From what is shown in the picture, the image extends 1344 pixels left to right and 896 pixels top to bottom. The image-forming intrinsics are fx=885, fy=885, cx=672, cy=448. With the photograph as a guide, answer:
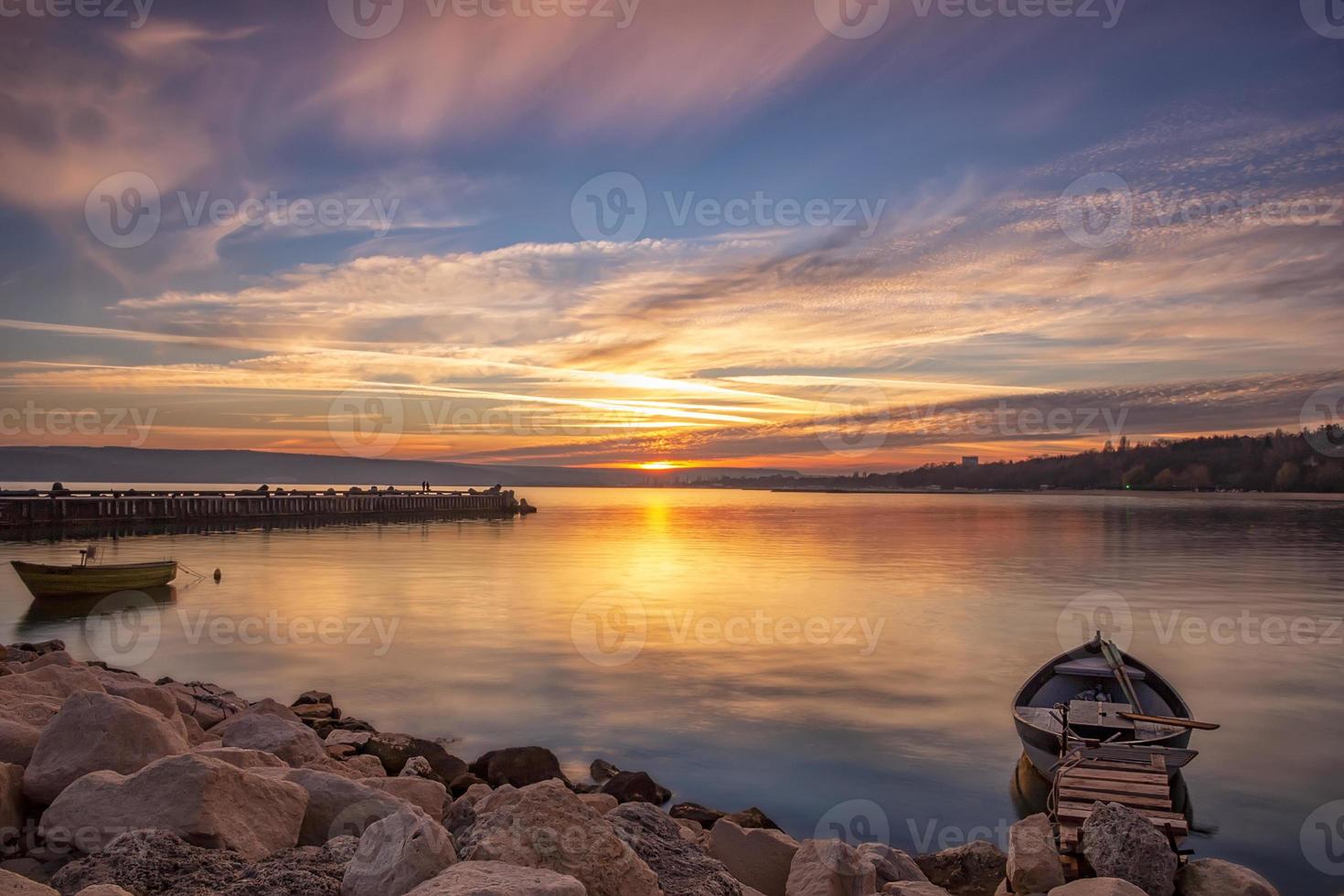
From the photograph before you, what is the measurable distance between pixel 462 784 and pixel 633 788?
2358 millimetres

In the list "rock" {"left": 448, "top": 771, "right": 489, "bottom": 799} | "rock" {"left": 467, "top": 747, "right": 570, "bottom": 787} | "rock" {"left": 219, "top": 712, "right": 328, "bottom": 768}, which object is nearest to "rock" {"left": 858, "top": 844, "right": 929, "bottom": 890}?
"rock" {"left": 467, "top": 747, "right": 570, "bottom": 787}

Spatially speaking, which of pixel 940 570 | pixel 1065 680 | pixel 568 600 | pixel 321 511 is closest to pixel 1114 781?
pixel 1065 680

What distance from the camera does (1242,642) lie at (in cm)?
2800

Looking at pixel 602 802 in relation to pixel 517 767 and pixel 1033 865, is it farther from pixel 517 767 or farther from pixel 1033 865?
pixel 1033 865

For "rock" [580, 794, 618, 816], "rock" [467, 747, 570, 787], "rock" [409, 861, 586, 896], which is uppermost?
"rock" [409, 861, 586, 896]

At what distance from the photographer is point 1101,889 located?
7.14m

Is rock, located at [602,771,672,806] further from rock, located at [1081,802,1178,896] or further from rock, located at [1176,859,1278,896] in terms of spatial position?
rock, located at [1176,859,1278,896]

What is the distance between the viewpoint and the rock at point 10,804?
6.96 metres

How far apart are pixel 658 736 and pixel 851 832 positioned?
5.36 meters

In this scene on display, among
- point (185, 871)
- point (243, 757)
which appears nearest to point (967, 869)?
point (243, 757)

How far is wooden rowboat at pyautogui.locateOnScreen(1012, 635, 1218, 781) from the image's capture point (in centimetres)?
1217

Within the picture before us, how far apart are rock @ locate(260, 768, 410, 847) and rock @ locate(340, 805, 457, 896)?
4.45ft

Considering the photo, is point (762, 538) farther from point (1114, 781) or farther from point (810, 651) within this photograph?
point (1114, 781)

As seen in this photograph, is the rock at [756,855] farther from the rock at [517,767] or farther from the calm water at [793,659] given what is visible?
the rock at [517,767]
